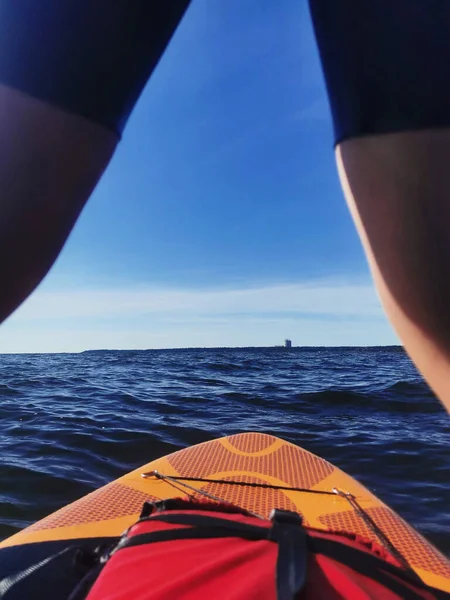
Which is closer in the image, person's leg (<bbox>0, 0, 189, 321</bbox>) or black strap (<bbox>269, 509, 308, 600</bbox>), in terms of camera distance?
person's leg (<bbox>0, 0, 189, 321</bbox>)

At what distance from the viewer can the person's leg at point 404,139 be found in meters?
0.58

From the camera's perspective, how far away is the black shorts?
581mm

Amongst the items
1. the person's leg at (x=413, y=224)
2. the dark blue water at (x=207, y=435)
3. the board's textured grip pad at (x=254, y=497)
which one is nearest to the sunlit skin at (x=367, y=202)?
the person's leg at (x=413, y=224)

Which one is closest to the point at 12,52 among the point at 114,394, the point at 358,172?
the point at 358,172

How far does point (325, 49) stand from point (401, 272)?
13.5 inches

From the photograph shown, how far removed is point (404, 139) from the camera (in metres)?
0.60

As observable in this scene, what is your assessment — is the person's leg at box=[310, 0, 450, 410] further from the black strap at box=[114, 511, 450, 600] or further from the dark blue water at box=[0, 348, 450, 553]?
the dark blue water at box=[0, 348, 450, 553]

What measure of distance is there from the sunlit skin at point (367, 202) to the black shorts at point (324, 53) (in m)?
0.03

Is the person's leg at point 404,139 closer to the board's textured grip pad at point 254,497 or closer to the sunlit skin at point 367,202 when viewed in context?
the sunlit skin at point 367,202

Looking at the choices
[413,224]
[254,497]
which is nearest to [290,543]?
[413,224]

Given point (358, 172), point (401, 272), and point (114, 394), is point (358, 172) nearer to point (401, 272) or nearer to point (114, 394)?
point (401, 272)

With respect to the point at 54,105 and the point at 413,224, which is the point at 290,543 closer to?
Answer: the point at 413,224

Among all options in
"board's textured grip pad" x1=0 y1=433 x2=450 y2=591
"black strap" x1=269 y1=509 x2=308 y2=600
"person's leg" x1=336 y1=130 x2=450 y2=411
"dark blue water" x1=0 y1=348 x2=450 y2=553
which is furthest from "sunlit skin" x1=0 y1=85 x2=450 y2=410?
"dark blue water" x1=0 y1=348 x2=450 y2=553

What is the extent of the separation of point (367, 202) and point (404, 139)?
0.31ft
